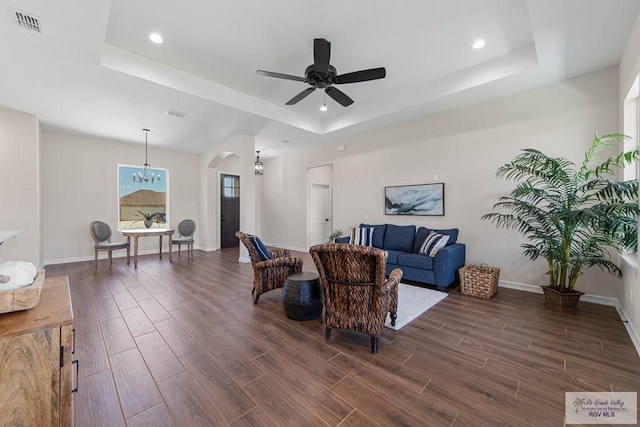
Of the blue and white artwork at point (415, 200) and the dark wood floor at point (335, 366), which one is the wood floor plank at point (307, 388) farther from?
the blue and white artwork at point (415, 200)

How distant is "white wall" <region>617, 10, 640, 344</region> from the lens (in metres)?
2.37

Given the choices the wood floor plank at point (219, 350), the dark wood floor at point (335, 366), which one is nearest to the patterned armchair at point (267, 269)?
the dark wood floor at point (335, 366)

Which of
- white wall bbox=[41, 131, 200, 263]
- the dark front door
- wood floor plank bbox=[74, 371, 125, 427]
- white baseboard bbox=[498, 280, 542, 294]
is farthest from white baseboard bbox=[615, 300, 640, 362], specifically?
white wall bbox=[41, 131, 200, 263]

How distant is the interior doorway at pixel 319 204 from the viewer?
24.4ft

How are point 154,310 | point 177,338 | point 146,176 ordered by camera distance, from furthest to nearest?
1. point 146,176
2. point 154,310
3. point 177,338

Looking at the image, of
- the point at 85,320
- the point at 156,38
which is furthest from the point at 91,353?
the point at 156,38

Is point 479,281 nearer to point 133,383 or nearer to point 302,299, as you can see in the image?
point 302,299

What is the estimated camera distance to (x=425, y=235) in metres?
4.55

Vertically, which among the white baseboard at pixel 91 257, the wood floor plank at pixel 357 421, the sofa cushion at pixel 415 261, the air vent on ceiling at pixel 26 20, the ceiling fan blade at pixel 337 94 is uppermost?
the air vent on ceiling at pixel 26 20

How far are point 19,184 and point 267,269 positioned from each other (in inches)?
186

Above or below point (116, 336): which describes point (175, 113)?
above

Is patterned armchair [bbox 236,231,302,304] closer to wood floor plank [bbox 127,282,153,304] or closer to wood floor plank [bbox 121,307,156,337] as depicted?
wood floor plank [bbox 121,307,156,337]

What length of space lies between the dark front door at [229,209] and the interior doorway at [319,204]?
105 inches

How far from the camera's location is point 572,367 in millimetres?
1994
